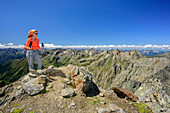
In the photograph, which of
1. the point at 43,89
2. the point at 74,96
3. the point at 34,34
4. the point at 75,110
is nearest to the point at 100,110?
the point at 75,110

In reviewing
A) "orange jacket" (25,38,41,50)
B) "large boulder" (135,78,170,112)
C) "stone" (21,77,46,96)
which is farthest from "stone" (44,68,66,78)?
"large boulder" (135,78,170,112)

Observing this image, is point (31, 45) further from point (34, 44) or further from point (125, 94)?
point (125, 94)

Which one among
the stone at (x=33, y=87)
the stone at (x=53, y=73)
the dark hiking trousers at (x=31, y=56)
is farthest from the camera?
the stone at (x=53, y=73)

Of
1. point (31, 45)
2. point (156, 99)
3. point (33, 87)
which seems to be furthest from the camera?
point (156, 99)

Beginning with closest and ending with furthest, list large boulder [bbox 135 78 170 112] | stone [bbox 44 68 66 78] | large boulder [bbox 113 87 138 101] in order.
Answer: large boulder [bbox 135 78 170 112] < large boulder [bbox 113 87 138 101] < stone [bbox 44 68 66 78]

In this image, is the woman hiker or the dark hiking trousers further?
the dark hiking trousers

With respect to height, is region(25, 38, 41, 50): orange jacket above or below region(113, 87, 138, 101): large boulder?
above

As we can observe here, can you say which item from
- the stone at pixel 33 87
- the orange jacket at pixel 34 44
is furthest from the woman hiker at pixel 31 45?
the stone at pixel 33 87

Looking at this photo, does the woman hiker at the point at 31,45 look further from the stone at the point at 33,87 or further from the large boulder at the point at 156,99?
the large boulder at the point at 156,99

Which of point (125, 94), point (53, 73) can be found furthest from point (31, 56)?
point (125, 94)

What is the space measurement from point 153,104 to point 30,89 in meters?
19.4

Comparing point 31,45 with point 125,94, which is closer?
point 31,45

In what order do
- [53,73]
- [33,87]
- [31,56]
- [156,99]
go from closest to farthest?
[33,87]
[31,56]
[156,99]
[53,73]

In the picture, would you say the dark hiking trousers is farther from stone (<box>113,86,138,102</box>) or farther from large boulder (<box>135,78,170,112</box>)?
large boulder (<box>135,78,170,112</box>)
